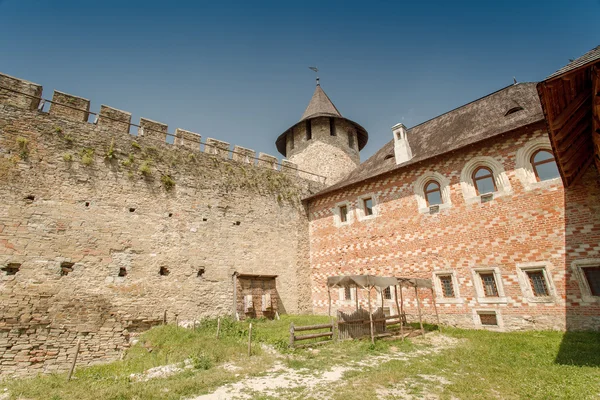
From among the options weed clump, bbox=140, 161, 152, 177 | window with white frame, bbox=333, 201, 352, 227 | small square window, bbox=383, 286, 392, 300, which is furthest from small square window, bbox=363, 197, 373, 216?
weed clump, bbox=140, 161, 152, 177

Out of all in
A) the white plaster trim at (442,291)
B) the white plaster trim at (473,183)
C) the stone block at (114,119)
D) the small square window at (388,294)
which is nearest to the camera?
the white plaster trim at (473,183)

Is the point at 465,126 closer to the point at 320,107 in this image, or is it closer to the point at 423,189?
the point at 423,189

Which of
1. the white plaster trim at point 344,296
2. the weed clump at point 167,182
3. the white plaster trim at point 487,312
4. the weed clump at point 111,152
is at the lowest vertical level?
the white plaster trim at point 487,312

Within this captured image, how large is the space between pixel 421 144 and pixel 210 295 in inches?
461

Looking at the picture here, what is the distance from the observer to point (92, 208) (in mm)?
11141

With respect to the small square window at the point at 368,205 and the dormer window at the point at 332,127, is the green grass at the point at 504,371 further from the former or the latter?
the dormer window at the point at 332,127

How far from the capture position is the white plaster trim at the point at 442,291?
11125 millimetres

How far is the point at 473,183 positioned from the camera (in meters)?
11.6

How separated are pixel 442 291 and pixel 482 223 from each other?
2.91m

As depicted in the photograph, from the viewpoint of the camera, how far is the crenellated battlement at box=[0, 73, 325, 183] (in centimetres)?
1094

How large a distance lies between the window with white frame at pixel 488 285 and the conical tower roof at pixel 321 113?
1363cm

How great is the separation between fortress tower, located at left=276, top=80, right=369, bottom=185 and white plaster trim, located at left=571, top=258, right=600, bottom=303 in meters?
12.5

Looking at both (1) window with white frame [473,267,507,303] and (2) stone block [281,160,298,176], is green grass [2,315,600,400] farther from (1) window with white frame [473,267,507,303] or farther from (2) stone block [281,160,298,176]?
(2) stone block [281,160,298,176]

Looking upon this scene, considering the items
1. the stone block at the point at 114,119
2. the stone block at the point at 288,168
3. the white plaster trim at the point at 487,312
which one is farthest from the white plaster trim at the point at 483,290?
the stone block at the point at 114,119
